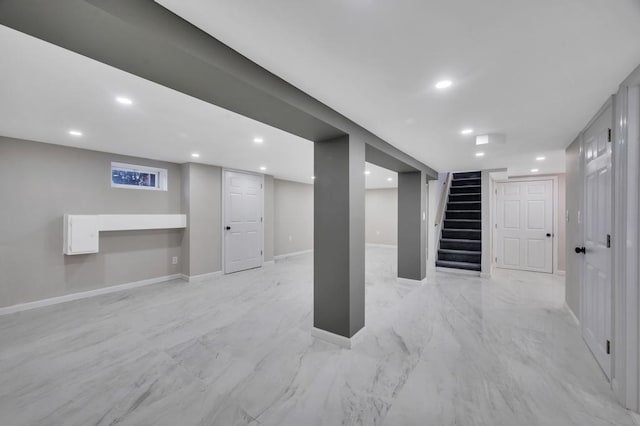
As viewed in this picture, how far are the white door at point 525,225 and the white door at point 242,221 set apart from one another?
5.78 m

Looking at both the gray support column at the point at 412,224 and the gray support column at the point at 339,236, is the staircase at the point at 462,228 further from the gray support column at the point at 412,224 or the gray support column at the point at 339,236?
the gray support column at the point at 339,236

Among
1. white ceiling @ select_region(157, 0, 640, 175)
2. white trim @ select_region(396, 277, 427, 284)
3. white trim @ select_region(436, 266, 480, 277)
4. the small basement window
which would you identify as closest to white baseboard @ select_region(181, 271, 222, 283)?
the small basement window

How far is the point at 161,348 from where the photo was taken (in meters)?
2.57

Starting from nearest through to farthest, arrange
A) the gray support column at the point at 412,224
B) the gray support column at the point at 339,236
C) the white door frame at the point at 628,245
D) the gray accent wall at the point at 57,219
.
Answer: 1. the white door frame at the point at 628,245
2. the gray support column at the point at 339,236
3. the gray accent wall at the point at 57,219
4. the gray support column at the point at 412,224

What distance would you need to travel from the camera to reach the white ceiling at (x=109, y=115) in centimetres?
175

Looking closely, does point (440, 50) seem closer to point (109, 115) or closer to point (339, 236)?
point (339, 236)

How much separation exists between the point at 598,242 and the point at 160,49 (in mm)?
3544

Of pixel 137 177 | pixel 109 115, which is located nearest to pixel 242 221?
pixel 137 177

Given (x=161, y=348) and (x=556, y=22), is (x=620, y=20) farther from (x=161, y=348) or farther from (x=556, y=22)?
(x=161, y=348)

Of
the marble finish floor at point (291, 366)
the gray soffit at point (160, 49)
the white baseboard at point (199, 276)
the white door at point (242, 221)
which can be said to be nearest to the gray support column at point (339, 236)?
the marble finish floor at point (291, 366)

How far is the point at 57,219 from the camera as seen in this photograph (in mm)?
3816

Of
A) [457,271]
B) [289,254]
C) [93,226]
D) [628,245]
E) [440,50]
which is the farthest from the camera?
[289,254]

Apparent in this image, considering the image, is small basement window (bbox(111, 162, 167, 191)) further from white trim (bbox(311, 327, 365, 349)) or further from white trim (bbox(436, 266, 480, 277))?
white trim (bbox(436, 266, 480, 277))

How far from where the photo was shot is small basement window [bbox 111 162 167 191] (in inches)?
174
